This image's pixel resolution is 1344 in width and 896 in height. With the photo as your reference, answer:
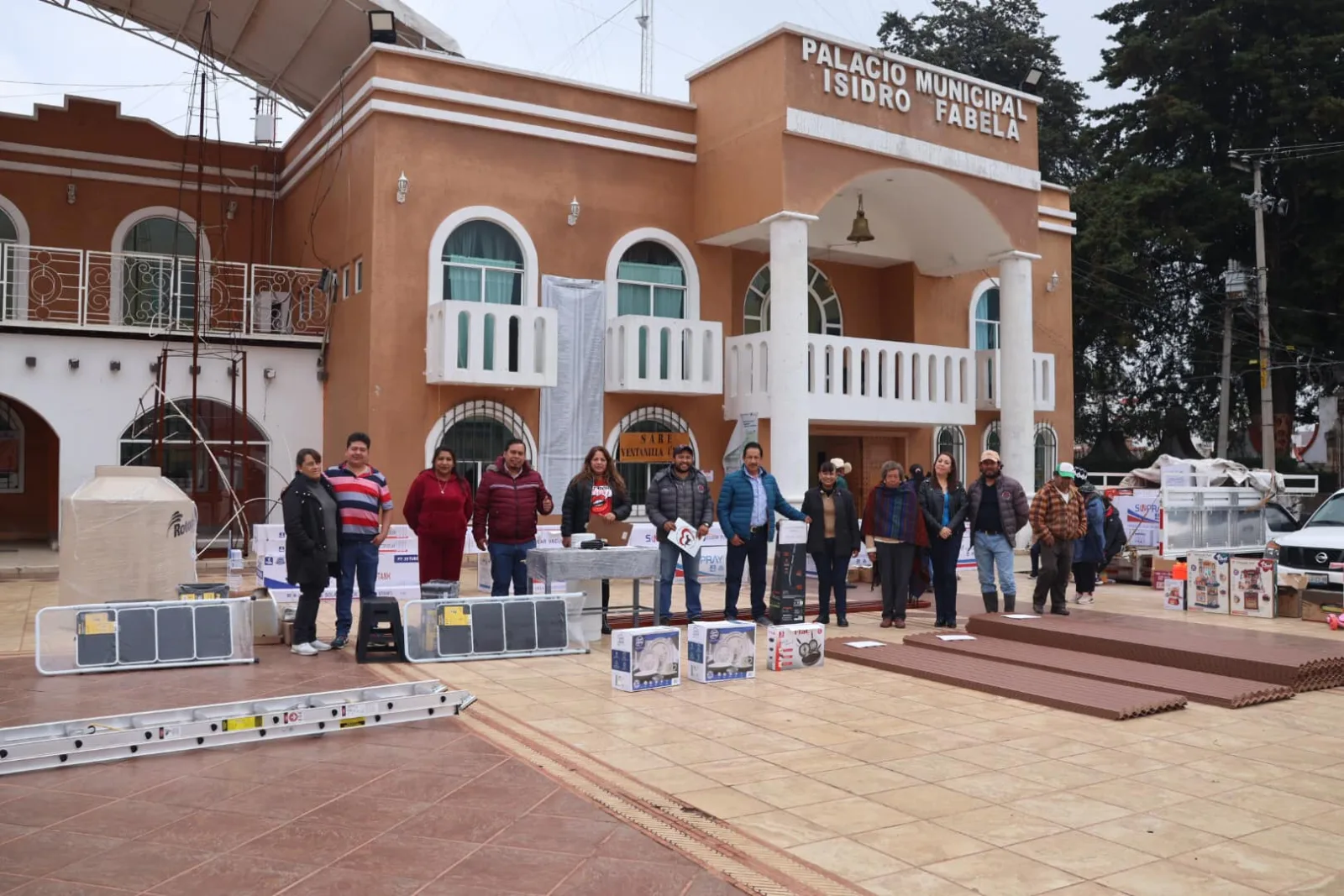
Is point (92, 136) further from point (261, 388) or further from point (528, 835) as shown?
point (528, 835)

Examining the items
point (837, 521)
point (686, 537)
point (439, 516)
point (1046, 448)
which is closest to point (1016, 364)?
point (1046, 448)

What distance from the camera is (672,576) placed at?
34.5 feet

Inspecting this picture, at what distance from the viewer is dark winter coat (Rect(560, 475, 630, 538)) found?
10484mm

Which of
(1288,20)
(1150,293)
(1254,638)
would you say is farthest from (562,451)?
(1288,20)

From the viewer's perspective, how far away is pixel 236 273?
1930cm

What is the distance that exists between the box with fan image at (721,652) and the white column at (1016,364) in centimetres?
1265

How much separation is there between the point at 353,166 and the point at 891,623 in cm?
1105

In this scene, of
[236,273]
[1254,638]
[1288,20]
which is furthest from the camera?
[1288,20]

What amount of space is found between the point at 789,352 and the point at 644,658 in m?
9.73

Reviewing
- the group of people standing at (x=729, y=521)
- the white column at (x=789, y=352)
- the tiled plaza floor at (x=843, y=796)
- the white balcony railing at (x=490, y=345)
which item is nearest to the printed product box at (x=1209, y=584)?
the group of people standing at (x=729, y=521)

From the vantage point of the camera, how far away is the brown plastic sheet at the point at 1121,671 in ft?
25.2

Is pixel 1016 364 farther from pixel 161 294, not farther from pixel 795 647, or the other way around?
pixel 161 294

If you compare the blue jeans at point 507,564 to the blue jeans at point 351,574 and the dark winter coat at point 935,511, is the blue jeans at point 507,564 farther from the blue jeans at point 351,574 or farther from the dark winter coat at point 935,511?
the dark winter coat at point 935,511

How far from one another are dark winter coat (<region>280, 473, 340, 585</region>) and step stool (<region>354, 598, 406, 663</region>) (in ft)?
1.57
